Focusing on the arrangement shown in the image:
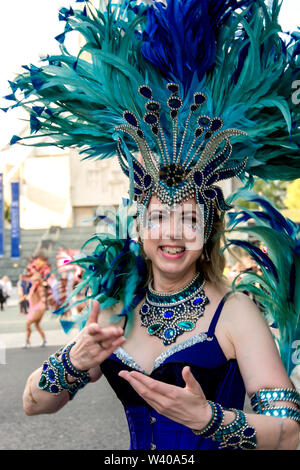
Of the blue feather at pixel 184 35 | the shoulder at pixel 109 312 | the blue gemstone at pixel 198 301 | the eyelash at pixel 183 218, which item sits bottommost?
the shoulder at pixel 109 312

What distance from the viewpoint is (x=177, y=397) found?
163 centimetres

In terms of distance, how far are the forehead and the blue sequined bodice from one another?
376mm

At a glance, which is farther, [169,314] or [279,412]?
[169,314]

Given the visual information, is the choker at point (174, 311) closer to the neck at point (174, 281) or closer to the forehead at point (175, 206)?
the neck at point (174, 281)

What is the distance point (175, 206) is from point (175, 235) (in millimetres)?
111

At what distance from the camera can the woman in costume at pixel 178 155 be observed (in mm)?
2037

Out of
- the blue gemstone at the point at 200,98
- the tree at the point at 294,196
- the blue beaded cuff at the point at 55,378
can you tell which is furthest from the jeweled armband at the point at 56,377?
the tree at the point at 294,196

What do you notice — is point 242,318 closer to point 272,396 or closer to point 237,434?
point 272,396

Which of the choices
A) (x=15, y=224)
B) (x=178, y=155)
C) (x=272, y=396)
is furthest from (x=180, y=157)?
(x=15, y=224)

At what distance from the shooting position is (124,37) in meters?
2.17

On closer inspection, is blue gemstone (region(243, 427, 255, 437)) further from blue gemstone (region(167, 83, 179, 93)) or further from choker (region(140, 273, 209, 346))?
blue gemstone (region(167, 83, 179, 93))

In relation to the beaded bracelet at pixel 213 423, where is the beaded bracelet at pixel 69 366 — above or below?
above

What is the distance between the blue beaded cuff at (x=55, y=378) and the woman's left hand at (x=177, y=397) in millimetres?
475

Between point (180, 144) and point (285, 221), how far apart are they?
499 mm
